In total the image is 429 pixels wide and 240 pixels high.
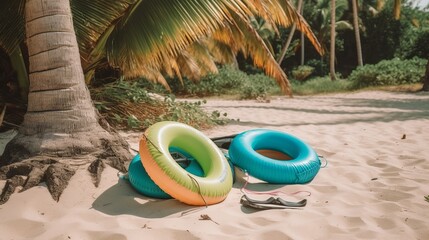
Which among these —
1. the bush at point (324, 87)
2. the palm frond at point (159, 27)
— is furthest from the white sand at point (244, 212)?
the bush at point (324, 87)

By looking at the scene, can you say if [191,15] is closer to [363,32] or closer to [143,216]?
[143,216]

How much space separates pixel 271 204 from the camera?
291 cm

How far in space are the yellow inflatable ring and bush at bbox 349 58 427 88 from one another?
16.2m

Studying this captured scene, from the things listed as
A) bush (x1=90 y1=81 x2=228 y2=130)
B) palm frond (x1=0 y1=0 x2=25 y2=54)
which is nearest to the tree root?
palm frond (x1=0 y1=0 x2=25 y2=54)

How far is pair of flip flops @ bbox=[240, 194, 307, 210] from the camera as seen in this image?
9.41ft

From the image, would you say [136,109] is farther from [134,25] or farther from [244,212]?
[244,212]

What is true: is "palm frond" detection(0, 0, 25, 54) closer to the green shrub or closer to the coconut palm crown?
the coconut palm crown

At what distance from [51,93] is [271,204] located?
76.2 inches

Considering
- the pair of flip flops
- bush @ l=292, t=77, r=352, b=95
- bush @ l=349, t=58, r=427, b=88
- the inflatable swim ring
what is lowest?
bush @ l=292, t=77, r=352, b=95

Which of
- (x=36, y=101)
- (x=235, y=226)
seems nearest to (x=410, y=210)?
(x=235, y=226)

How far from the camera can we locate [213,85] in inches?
677

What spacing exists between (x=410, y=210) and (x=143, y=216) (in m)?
1.89

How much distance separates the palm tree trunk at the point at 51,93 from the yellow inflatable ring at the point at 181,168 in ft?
2.27

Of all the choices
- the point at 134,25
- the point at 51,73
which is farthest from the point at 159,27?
the point at 51,73
